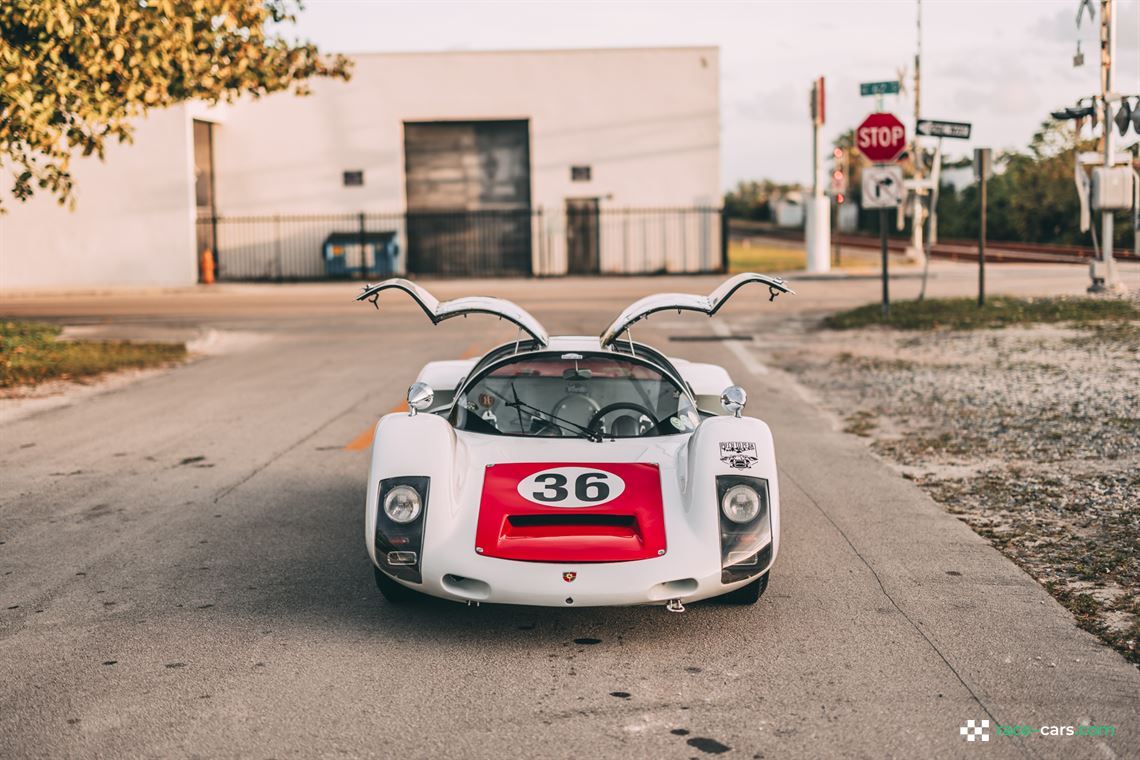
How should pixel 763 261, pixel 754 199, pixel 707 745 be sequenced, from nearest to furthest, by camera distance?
pixel 707 745, pixel 763 261, pixel 754 199

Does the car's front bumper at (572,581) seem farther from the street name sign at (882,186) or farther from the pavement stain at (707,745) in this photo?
the street name sign at (882,186)

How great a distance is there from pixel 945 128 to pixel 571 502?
54.4 ft

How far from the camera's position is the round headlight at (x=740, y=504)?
5.55 meters

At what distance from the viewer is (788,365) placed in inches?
637

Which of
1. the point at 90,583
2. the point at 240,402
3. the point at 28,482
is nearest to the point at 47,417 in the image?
the point at 240,402

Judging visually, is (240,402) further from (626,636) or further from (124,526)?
(626,636)

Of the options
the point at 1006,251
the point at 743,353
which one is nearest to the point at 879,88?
the point at 743,353

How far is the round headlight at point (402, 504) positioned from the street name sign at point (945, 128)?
648 inches

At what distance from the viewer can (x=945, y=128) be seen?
2031cm

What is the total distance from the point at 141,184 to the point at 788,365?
25952mm

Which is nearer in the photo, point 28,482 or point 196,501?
point 196,501

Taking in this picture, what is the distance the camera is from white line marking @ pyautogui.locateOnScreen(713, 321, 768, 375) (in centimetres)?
1568

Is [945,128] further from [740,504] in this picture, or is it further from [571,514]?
[571,514]

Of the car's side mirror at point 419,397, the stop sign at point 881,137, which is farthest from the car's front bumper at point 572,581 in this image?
the stop sign at point 881,137
